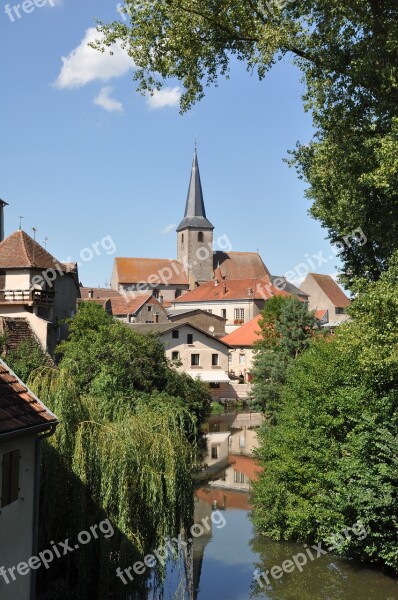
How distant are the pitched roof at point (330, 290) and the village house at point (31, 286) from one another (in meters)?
60.3

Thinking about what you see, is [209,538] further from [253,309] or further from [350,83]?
[253,309]

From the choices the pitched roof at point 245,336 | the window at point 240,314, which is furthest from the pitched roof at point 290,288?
the pitched roof at point 245,336

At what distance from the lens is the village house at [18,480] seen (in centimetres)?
891

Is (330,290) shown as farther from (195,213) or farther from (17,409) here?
(17,409)

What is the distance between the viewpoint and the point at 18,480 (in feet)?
31.3

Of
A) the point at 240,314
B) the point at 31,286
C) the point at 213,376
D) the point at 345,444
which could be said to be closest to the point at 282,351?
the point at 213,376

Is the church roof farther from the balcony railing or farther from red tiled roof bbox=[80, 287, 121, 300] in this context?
the balcony railing

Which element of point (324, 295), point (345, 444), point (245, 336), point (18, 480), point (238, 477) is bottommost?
point (238, 477)

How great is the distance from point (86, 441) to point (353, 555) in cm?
1044

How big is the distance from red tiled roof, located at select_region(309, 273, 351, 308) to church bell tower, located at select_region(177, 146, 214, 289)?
62.1 ft

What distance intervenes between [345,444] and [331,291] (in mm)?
73125

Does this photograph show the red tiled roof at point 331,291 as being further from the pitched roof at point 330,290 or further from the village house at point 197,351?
the village house at point 197,351

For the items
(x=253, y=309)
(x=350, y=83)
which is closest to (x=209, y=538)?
(x=350, y=83)

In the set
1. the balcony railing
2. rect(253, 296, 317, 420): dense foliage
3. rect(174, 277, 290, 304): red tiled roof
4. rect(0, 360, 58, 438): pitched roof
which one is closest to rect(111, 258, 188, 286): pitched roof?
rect(174, 277, 290, 304): red tiled roof
